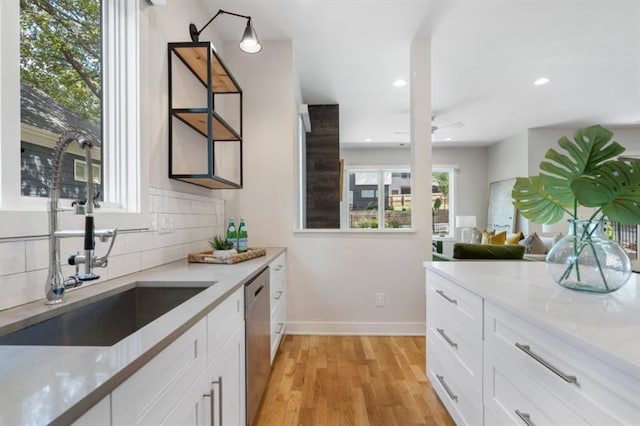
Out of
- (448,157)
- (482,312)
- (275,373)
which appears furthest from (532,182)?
(448,157)

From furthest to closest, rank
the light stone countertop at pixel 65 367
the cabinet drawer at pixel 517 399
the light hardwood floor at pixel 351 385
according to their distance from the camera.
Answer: the light hardwood floor at pixel 351 385 → the cabinet drawer at pixel 517 399 → the light stone countertop at pixel 65 367

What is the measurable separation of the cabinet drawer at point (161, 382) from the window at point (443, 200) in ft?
23.3

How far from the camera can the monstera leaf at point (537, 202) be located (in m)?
1.37

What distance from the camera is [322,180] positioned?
4.20 m

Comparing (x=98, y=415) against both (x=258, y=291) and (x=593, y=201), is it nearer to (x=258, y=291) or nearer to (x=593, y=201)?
(x=258, y=291)

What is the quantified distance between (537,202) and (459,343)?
0.76 meters

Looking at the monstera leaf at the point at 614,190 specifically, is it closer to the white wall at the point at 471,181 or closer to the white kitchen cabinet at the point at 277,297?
the white kitchen cabinet at the point at 277,297

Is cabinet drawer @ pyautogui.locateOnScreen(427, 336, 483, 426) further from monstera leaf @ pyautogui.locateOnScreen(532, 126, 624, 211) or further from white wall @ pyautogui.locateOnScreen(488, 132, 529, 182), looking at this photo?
white wall @ pyautogui.locateOnScreen(488, 132, 529, 182)

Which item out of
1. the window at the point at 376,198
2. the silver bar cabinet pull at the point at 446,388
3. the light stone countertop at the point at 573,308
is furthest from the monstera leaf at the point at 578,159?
the window at the point at 376,198

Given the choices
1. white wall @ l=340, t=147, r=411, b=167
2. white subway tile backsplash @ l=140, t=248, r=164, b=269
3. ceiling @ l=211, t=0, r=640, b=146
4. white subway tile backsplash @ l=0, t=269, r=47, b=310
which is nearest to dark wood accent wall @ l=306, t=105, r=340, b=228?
ceiling @ l=211, t=0, r=640, b=146

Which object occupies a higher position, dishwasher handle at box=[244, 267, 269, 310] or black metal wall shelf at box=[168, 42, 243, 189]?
black metal wall shelf at box=[168, 42, 243, 189]

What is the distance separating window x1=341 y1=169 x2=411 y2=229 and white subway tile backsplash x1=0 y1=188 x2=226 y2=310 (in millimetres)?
4656

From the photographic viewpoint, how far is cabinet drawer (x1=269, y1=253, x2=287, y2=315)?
2178mm

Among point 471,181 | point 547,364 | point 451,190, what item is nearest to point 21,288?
point 547,364
